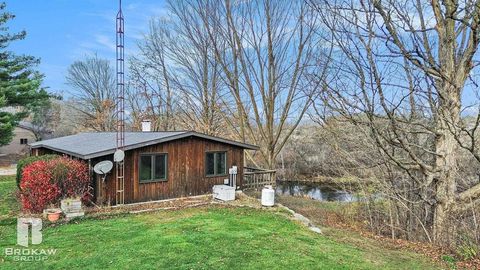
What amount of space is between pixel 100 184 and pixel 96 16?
8929 mm

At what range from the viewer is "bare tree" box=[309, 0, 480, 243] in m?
6.83

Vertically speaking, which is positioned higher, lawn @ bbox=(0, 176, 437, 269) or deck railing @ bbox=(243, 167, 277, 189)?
deck railing @ bbox=(243, 167, 277, 189)

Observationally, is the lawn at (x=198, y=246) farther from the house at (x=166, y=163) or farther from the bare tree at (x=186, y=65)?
the bare tree at (x=186, y=65)

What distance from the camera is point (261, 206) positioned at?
1090 centimetres

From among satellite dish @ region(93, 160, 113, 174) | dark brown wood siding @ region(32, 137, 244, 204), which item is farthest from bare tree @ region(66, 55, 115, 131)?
satellite dish @ region(93, 160, 113, 174)

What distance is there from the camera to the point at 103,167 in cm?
1009

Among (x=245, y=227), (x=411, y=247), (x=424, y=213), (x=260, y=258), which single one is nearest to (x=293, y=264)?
(x=260, y=258)

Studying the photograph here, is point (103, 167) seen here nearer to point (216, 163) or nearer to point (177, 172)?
point (177, 172)

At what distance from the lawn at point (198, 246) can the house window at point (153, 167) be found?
8.74ft

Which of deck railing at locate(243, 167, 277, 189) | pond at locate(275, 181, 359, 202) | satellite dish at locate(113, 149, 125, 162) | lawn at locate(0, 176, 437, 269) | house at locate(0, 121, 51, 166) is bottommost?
pond at locate(275, 181, 359, 202)

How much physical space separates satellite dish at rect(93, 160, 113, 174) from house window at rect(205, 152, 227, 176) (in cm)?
394

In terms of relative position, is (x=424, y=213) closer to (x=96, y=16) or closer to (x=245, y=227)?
(x=245, y=227)

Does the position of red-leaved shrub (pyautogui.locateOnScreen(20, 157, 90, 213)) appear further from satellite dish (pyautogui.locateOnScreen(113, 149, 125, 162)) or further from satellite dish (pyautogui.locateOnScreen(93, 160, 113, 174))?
satellite dish (pyautogui.locateOnScreen(113, 149, 125, 162))

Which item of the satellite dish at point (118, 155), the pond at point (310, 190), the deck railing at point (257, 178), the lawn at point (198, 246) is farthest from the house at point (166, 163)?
the pond at point (310, 190)
